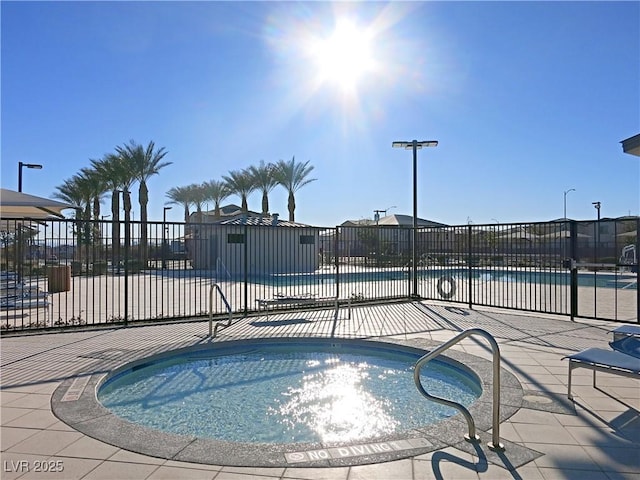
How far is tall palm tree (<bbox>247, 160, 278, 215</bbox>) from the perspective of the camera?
104 feet

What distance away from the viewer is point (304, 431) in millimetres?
3889

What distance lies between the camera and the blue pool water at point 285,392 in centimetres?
402

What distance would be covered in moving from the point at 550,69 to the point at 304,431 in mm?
9366

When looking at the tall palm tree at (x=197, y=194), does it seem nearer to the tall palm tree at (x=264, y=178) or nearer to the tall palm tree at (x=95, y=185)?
the tall palm tree at (x=264, y=178)

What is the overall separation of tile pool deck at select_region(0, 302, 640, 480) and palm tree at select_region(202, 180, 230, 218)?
2863 centimetres

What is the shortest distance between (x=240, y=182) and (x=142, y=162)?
25.5 feet

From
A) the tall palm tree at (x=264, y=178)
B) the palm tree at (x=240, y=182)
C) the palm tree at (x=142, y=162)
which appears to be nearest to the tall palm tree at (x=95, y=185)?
the palm tree at (x=142, y=162)

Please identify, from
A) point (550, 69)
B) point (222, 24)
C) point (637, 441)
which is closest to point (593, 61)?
point (550, 69)

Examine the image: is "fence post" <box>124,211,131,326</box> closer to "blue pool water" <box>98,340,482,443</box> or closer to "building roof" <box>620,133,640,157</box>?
"blue pool water" <box>98,340,482,443</box>

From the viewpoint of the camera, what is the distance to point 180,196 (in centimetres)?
3678

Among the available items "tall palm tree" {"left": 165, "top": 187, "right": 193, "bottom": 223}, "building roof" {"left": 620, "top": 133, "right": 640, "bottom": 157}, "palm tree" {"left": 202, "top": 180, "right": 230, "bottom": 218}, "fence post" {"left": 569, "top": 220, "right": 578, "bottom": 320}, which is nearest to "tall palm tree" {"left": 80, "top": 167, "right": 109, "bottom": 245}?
"tall palm tree" {"left": 165, "top": 187, "right": 193, "bottom": 223}

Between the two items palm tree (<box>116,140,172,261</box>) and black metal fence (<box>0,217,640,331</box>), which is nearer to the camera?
black metal fence (<box>0,217,640,331</box>)

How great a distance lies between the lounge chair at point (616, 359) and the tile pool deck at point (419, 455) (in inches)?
13.2

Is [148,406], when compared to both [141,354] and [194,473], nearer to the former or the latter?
[141,354]
